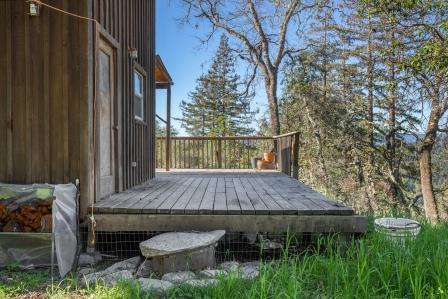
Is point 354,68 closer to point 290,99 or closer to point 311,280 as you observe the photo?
point 290,99

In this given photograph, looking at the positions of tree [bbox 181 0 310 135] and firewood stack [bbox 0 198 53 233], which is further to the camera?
Result: tree [bbox 181 0 310 135]

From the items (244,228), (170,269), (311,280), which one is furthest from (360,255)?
(170,269)

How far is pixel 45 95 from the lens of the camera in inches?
142

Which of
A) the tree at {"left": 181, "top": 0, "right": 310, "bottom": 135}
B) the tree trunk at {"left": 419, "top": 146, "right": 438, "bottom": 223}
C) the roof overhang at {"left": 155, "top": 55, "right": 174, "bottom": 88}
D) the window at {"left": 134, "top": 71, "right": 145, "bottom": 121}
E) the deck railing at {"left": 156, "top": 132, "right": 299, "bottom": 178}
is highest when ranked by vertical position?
the tree at {"left": 181, "top": 0, "right": 310, "bottom": 135}

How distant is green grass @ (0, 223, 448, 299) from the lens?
2.41 meters

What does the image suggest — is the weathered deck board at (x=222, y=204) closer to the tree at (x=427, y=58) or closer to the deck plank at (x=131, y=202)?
the deck plank at (x=131, y=202)

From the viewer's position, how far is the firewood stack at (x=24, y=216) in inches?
138

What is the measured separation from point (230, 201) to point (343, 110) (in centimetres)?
1126

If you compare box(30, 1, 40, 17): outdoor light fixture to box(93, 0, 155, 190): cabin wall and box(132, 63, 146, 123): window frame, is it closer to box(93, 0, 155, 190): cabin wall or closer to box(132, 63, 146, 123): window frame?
box(93, 0, 155, 190): cabin wall

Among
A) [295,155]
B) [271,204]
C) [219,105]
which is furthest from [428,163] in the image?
[219,105]

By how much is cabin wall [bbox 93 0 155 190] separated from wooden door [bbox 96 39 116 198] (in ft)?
0.75

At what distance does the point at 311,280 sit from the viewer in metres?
2.71

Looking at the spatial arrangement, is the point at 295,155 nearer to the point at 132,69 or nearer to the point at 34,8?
the point at 132,69

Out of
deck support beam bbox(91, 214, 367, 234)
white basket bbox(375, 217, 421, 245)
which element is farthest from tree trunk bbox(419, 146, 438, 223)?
deck support beam bbox(91, 214, 367, 234)
